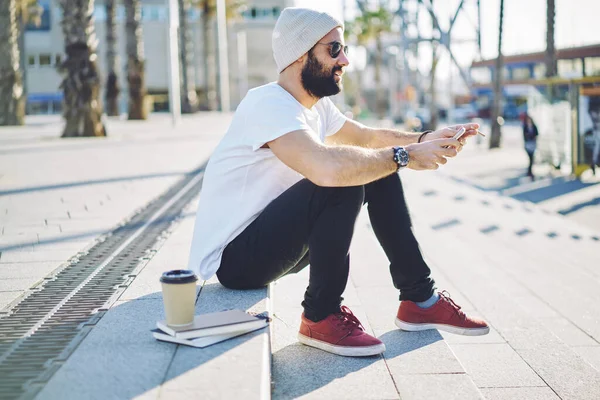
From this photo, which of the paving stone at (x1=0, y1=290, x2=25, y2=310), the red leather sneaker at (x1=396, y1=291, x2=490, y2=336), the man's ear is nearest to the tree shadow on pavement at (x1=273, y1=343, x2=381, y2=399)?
the red leather sneaker at (x1=396, y1=291, x2=490, y2=336)

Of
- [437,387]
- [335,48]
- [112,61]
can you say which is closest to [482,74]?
[112,61]

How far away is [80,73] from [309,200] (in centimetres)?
1654

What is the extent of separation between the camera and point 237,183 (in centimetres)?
358

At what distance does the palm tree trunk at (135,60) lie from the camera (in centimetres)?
2811

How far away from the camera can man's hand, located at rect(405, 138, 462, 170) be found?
3525 mm

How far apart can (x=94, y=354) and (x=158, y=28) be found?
72126mm

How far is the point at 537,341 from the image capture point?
4.73 metres

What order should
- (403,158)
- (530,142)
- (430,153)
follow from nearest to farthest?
(403,158), (430,153), (530,142)

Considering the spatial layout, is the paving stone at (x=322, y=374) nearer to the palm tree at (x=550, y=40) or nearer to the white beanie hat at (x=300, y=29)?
the white beanie hat at (x=300, y=29)

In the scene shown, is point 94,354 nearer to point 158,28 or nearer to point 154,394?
point 154,394

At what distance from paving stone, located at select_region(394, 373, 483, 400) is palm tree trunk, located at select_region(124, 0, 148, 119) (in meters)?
26.3

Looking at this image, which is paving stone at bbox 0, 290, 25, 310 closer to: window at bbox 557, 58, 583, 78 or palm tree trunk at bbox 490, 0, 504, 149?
palm tree trunk at bbox 490, 0, 504, 149

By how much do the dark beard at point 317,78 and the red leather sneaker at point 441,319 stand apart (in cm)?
107

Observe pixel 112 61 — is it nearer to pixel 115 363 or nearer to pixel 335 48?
pixel 335 48
